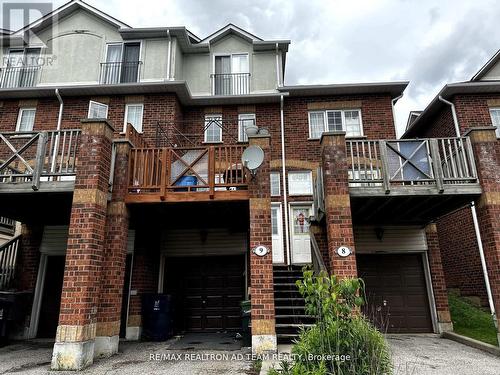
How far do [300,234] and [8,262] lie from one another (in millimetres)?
8703

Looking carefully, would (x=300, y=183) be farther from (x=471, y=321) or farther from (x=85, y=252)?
(x=85, y=252)

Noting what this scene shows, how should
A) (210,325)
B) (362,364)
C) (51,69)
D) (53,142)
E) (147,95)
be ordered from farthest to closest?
(51,69) < (147,95) < (210,325) < (53,142) < (362,364)

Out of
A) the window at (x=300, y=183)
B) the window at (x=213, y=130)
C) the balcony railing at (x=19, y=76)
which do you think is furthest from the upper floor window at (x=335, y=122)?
the balcony railing at (x=19, y=76)

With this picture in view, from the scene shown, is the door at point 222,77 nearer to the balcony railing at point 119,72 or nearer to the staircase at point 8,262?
the balcony railing at point 119,72

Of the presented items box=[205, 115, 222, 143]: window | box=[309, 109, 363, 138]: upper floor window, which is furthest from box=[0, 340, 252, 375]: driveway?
box=[309, 109, 363, 138]: upper floor window

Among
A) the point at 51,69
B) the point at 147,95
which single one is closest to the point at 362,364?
the point at 147,95

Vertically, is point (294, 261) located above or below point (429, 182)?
below

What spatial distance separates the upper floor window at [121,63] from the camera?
38.6 feet

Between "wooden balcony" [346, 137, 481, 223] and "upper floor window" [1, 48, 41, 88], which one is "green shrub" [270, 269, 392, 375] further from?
"upper floor window" [1, 48, 41, 88]

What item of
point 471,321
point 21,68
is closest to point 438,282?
point 471,321

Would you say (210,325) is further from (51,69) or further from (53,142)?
(51,69)

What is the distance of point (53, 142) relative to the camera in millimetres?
7426

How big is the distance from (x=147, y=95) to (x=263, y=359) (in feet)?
28.9

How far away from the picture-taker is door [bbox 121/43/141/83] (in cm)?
1177
